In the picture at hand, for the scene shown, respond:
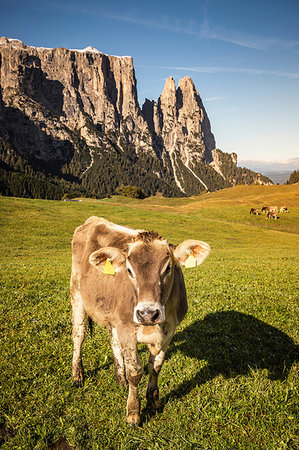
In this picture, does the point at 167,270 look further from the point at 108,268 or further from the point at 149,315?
the point at 108,268

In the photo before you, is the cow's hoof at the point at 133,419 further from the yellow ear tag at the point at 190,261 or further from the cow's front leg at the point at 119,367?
the yellow ear tag at the point at 190,261

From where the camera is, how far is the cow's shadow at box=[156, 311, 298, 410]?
6.37 m

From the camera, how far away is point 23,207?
153 feet

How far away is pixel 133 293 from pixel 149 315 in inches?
42.2

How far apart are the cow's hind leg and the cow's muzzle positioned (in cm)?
313

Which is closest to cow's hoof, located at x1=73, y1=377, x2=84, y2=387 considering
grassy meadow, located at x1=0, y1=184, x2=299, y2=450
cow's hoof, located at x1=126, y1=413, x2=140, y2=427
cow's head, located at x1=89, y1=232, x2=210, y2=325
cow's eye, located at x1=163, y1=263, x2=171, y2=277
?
grassy meadow, located at x1=0, y1=184, x2=299, y2=450

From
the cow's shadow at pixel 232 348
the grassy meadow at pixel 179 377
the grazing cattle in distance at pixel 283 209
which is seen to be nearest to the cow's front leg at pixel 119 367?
the grassy meadow at pixel 179 377

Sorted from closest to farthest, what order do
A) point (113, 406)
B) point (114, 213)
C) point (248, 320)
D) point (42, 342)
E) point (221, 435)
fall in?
1. point (221, 435)
2. point (113, 406)
3. point (42, 342)
4. point (248, 320)
5. point (114, 213)

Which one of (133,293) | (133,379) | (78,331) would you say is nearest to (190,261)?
(133,293)

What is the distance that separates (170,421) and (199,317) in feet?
16.1

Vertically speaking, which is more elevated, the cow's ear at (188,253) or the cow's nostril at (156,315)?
the cow's ear at (188,253)

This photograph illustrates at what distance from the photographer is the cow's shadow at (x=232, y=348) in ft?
20.9

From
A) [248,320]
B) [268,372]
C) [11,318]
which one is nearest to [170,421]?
[268,372]

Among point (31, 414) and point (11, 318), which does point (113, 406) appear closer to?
point (31, 414)
